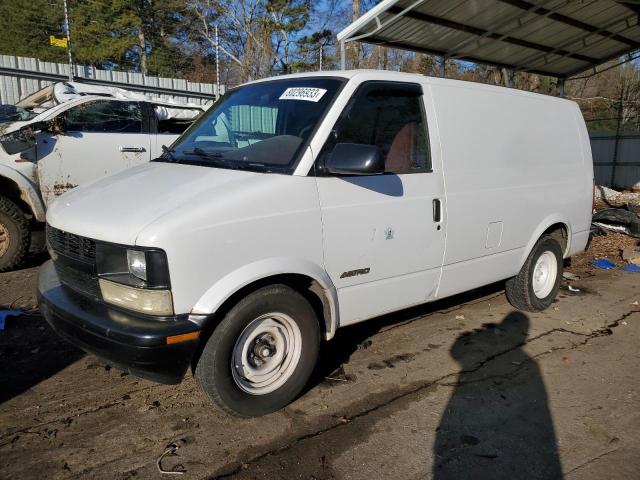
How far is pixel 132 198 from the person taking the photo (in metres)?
2.95

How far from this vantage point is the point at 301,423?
10.3ft

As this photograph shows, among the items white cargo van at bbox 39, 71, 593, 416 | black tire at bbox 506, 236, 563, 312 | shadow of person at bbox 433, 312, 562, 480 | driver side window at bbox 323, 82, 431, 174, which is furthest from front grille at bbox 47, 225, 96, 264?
black tire at bbox 506, 236, 563, 312

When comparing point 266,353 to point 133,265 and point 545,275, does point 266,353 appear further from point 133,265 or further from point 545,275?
point 545,275

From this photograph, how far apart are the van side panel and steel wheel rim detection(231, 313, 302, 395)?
147 cm

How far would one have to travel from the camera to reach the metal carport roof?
7023mm

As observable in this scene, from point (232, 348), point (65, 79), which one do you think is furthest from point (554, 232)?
point (65, 79)

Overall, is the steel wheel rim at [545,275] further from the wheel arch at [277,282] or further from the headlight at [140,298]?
the headlight at [140,298]

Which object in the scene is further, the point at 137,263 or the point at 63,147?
the point at 63,147

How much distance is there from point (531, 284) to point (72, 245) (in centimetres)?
426

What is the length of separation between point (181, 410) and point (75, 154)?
4526mm

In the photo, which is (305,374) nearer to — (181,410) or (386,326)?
(181,410)

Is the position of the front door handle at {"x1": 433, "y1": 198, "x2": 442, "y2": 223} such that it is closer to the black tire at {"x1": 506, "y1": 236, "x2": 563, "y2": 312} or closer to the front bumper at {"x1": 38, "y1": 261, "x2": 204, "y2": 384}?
the black tire at {"x1": 506, "y1": 236, "x2": 563, "y2": 312}

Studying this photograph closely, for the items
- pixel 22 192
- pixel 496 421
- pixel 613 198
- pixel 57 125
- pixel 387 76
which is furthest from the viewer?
pixel 613 198

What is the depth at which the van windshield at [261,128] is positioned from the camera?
3.24 m
